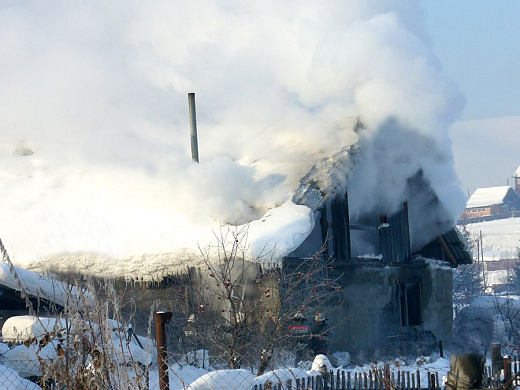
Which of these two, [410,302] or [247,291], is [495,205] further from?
[247,291]

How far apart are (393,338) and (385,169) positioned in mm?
3830

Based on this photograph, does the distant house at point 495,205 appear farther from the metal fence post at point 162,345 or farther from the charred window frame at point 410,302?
the metal fence post at point 162,345

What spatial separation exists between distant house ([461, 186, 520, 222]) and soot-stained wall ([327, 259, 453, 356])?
4441 inches

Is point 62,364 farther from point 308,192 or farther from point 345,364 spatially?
point 345,364

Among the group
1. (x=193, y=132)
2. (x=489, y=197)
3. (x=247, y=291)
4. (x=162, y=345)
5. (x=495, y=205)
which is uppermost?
(x=489, y=197)

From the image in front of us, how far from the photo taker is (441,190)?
66.0 ft

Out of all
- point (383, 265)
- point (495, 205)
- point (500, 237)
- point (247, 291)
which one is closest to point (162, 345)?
point (247, 291)

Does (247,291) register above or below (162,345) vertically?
above

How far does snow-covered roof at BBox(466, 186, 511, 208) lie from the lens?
134 meters

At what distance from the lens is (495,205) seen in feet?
436

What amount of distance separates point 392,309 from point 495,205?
118451 millimetres

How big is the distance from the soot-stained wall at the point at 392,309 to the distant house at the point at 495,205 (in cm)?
11279

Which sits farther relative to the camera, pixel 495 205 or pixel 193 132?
pixel 495 205

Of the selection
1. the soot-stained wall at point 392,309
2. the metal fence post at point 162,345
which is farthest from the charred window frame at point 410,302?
the metal fence post at point 162,345
